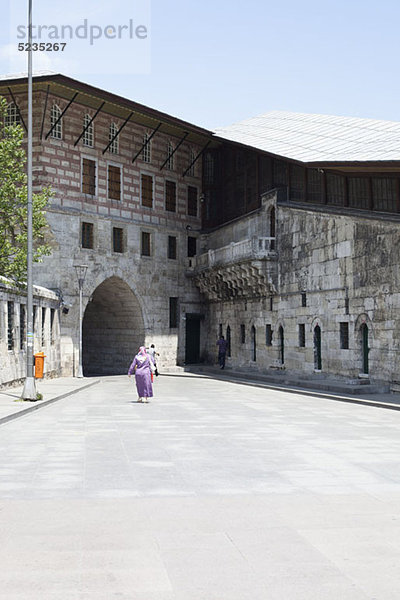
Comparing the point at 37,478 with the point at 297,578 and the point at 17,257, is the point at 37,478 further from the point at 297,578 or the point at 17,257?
the point at 17,257

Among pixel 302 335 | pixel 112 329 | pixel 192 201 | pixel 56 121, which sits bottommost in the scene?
pixel 302 335

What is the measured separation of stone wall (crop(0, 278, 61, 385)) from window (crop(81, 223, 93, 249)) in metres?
3.77

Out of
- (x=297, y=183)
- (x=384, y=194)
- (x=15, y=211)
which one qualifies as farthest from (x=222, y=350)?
(x=384, y=194)

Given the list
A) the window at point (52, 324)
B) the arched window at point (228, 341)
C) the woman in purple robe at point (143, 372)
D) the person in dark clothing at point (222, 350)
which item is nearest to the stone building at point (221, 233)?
the arched window at point (228, 341)

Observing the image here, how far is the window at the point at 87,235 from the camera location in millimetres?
37250

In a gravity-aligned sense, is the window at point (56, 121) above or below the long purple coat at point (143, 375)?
above

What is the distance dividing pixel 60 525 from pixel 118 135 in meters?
34.2

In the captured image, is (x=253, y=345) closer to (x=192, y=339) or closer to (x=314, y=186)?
(x=192, y=339)

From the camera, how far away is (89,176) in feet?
123

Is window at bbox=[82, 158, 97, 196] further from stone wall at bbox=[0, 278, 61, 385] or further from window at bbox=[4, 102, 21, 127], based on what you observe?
stone wall at bbox=[0, 278, 61, 385]

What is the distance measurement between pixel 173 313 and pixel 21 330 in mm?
15664

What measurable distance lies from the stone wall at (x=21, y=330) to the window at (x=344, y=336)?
11786 mm

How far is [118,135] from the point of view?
3906cm

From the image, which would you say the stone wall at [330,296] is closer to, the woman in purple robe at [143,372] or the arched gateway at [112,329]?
the arched gateway at [112,329]
